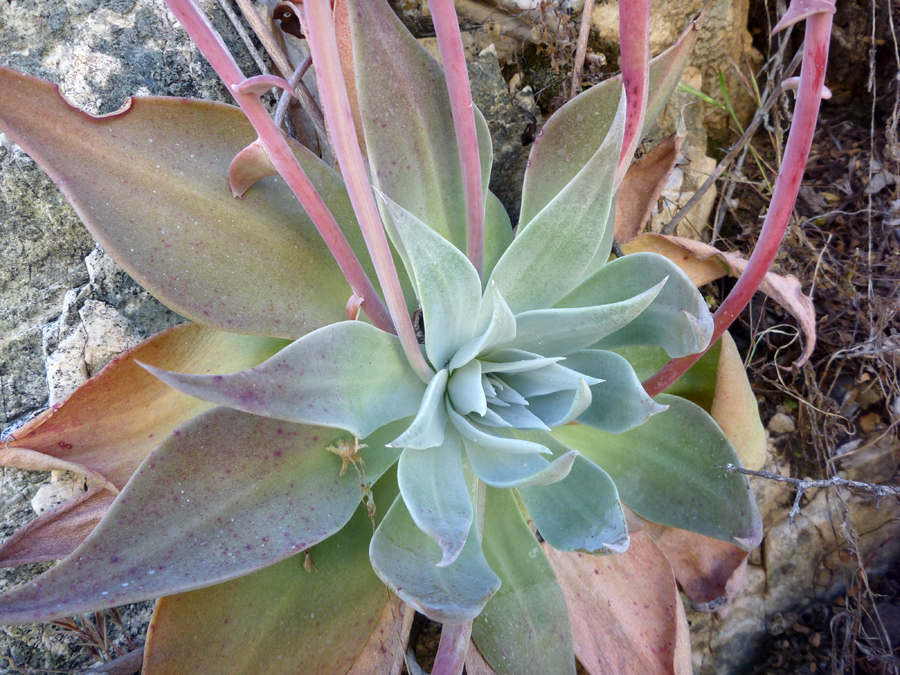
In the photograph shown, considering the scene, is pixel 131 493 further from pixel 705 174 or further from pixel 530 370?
pixel 705 174

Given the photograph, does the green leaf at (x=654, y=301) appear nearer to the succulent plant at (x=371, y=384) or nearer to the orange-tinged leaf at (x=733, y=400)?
the succulent plant at (x=371, y=384)

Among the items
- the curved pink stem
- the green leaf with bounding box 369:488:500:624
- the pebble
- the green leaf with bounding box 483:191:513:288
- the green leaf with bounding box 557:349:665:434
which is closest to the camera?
the curved pink stem

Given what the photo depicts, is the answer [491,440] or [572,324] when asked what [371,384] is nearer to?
[491,440]

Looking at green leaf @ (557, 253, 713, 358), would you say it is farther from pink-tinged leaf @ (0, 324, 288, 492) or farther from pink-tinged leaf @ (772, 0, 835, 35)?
pink-tinged leaf @ (0, 324, 288, 492)

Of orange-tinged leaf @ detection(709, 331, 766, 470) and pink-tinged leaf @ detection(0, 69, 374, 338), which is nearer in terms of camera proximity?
pink-tinged leaf @ detection(0, 69, 374, 338)

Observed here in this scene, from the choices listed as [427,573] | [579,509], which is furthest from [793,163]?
Answer: [427,573]

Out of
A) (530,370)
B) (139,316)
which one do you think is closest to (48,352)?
(139,316)

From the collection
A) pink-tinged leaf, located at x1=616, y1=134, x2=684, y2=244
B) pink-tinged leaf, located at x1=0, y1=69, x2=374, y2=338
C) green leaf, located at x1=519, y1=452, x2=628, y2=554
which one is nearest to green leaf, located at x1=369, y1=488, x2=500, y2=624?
green leaf, located at x1=519, y1=452, x2=628, y2=554
